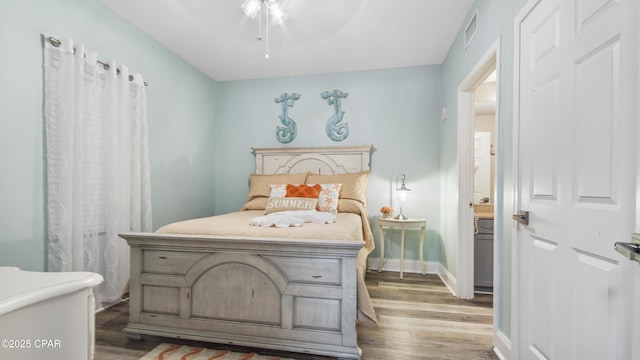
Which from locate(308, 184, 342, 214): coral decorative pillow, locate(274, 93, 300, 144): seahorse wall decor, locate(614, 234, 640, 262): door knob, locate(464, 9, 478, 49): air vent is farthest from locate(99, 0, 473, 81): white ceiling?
locate(614, 234, 640, 262): door knob

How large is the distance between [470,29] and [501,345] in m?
2.41

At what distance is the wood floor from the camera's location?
1694 mm

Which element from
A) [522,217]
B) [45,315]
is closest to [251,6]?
[45,315]

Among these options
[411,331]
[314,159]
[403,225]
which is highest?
[314,159]

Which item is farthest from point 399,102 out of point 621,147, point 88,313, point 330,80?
point 88,313

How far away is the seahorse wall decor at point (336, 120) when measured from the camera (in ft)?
11.8

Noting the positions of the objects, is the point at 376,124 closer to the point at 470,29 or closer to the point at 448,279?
the point at 470,29

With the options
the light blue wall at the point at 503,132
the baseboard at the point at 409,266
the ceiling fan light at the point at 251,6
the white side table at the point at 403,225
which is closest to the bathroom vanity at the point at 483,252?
the baseboard at the point at 409,266

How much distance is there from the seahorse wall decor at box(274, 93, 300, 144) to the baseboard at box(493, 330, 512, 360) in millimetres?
2994

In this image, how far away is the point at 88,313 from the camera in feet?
2.55

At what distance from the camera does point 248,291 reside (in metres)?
1.68

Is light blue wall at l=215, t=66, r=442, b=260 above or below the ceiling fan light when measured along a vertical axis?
below

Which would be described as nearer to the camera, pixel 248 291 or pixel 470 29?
pixel 248 291

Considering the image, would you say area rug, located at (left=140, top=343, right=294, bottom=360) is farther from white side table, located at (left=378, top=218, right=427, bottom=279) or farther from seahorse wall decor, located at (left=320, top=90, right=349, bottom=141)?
seahorse wall decor, located at (left=320, top=90, right=349, bottom=141)
